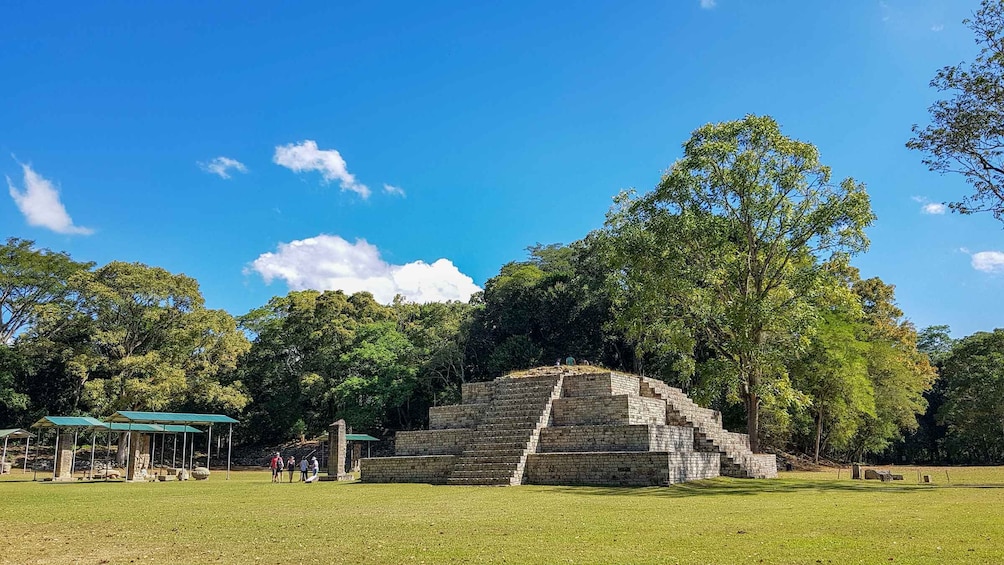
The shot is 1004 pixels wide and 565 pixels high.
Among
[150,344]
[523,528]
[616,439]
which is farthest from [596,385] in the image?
[150,344]

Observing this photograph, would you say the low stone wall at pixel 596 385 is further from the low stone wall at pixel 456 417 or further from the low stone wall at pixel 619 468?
the low stone wall at pixel 619 468

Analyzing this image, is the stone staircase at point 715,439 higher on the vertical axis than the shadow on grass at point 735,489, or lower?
higher

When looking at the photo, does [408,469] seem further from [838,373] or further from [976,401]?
[976,401]

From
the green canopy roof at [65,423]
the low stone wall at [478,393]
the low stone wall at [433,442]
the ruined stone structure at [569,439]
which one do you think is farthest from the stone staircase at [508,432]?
the green canopy roof at [65,423]

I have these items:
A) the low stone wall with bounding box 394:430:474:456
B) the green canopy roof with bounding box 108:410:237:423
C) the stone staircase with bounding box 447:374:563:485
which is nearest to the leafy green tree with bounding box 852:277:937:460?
the stone staircase with bounding box 447:374:563:485

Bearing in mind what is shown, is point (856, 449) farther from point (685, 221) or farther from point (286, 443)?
point (286, 443)

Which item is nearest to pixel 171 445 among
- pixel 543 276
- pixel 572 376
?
pixel 543 276

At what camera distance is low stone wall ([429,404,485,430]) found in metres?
24.0

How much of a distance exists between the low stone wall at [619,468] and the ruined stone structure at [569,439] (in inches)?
1.1

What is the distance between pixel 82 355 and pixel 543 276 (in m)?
27.9

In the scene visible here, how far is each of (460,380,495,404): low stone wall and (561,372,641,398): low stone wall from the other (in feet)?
10.8

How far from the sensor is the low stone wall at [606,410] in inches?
817

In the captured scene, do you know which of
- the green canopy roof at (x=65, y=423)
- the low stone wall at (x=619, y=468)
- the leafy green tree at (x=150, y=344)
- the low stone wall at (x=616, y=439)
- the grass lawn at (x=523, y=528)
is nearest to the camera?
the grass lawn at (x=523, y=528)

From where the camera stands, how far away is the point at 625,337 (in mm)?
36062
